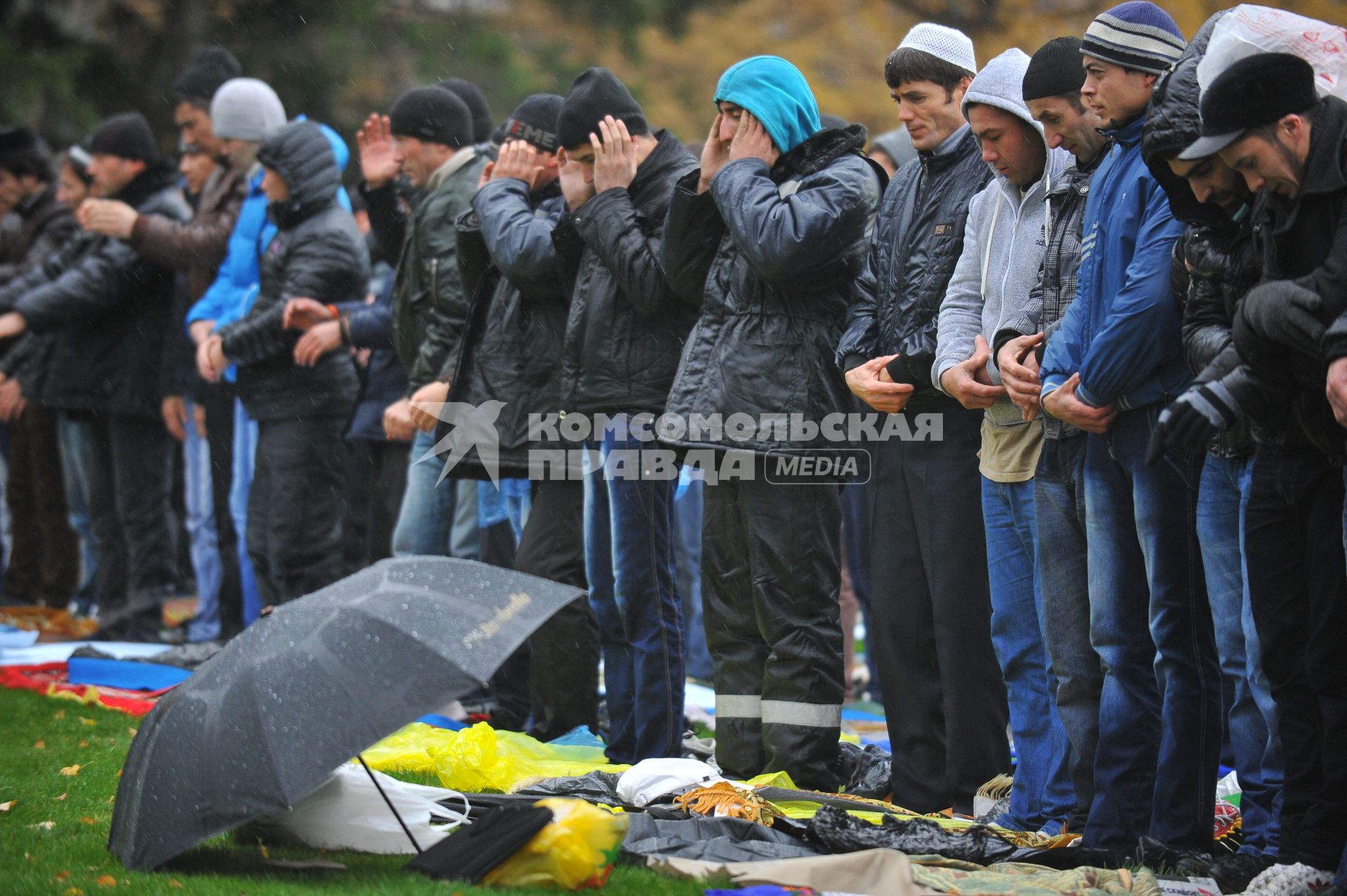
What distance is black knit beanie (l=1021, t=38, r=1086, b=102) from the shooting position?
5.02 metres

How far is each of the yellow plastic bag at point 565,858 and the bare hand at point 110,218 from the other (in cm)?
658

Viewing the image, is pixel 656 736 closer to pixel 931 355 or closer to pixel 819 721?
pixel 819 721

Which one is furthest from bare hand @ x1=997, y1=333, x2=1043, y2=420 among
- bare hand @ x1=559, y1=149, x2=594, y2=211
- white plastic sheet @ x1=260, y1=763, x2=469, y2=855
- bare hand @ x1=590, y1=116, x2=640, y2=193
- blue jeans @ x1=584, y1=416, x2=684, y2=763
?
bare hand @ x1=559, y1=149, x2=594, y2=211

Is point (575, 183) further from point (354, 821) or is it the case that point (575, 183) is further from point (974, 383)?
point (354, 821)

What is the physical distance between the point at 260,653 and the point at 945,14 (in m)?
17.9

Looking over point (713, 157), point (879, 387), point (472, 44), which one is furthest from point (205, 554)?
point (472, 44)

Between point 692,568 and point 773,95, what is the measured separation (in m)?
3.92

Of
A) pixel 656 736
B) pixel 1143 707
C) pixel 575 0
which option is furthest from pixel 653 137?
pixel 575 0

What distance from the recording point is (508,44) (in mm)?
19844

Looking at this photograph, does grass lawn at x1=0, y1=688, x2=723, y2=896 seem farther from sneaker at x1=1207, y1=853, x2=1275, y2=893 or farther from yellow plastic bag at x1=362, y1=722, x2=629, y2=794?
sneaker at x1=1207, y1=853, x2=1275, y2=893

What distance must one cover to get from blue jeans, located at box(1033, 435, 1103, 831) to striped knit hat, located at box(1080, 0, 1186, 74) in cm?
111

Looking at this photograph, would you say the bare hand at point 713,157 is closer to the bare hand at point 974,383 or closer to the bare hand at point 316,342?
the bare hand at point 974,383

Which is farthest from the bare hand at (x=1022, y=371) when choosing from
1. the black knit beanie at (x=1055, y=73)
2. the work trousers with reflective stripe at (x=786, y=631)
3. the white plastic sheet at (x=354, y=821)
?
the white plastic sheet at (x=354, y=821)

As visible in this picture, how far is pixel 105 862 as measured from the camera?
15.0 feet
